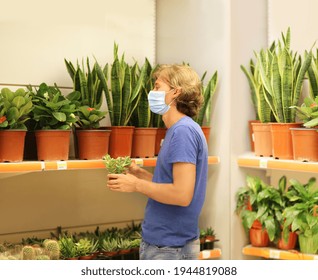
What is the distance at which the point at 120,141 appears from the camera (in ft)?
10.9

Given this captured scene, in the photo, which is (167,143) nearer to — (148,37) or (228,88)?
(228,88)

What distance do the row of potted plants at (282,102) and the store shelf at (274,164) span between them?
0.05m

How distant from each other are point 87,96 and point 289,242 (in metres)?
1.56

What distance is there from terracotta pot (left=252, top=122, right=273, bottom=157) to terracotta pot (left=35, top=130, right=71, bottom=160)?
1.27 meters

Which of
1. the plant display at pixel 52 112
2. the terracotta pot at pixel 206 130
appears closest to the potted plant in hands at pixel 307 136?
A: the terracotta pot at pixel 206 130

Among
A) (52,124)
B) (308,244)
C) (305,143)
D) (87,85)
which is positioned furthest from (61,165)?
(308,244)

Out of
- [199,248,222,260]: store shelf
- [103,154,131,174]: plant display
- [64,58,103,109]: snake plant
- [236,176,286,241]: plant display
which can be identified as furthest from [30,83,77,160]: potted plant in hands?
[236,176,286,241]: plant display

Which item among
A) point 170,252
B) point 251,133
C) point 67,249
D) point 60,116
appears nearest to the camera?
point 170,252

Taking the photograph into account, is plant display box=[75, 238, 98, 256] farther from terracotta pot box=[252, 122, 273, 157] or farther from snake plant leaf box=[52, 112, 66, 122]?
terracotta pot box=[252, 122, 273, 157]

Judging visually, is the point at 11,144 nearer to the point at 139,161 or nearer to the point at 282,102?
the point at 139,161

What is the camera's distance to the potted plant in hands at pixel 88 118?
3.19 m

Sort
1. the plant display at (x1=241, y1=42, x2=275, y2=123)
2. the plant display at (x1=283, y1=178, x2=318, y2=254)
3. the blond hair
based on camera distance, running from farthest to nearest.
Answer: the plant display at (x1=241, y1=42, x2=275, y2=123) → the plant display at (x1=283, y1=178, x2=318, y2=254) → the blond hair

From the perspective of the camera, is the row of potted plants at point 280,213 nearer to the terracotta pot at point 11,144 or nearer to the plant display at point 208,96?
the plant display at point 208,96

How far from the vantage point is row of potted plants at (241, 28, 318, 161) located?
10.7 feet
